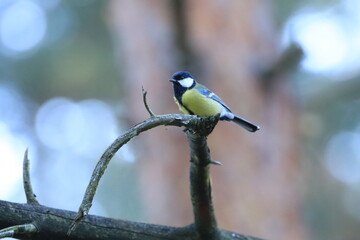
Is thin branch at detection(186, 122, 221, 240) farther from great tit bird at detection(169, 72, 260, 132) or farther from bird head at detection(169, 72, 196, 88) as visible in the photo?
bird head at detection(169, 72, 196, 88)

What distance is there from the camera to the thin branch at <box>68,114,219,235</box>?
0.92 m

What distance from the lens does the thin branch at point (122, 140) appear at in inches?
36.1

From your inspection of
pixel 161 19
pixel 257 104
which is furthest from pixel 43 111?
pixel 257 104

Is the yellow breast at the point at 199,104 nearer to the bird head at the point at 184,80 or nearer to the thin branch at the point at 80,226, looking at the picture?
the bird head at the point at 184,80

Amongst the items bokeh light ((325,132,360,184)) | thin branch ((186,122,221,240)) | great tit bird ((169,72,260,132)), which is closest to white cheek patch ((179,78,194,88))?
great tit bird ((169,72,260,132))

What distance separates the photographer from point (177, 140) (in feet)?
8.82

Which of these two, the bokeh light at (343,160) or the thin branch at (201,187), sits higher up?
the bokeh light at (343,160)

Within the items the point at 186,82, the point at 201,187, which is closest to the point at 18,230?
the point at 201,187

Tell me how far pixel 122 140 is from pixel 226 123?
1684 mm

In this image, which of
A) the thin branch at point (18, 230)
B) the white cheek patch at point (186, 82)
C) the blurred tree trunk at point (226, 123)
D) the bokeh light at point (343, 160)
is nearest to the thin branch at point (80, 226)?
the thin branch at point (18, 230)

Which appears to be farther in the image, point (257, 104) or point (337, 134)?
point (337, 134)

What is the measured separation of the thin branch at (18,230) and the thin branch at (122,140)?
0.23 ft

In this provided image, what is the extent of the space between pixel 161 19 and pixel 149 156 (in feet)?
2.28

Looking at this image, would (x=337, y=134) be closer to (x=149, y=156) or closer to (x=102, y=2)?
(x=102, y=2)
